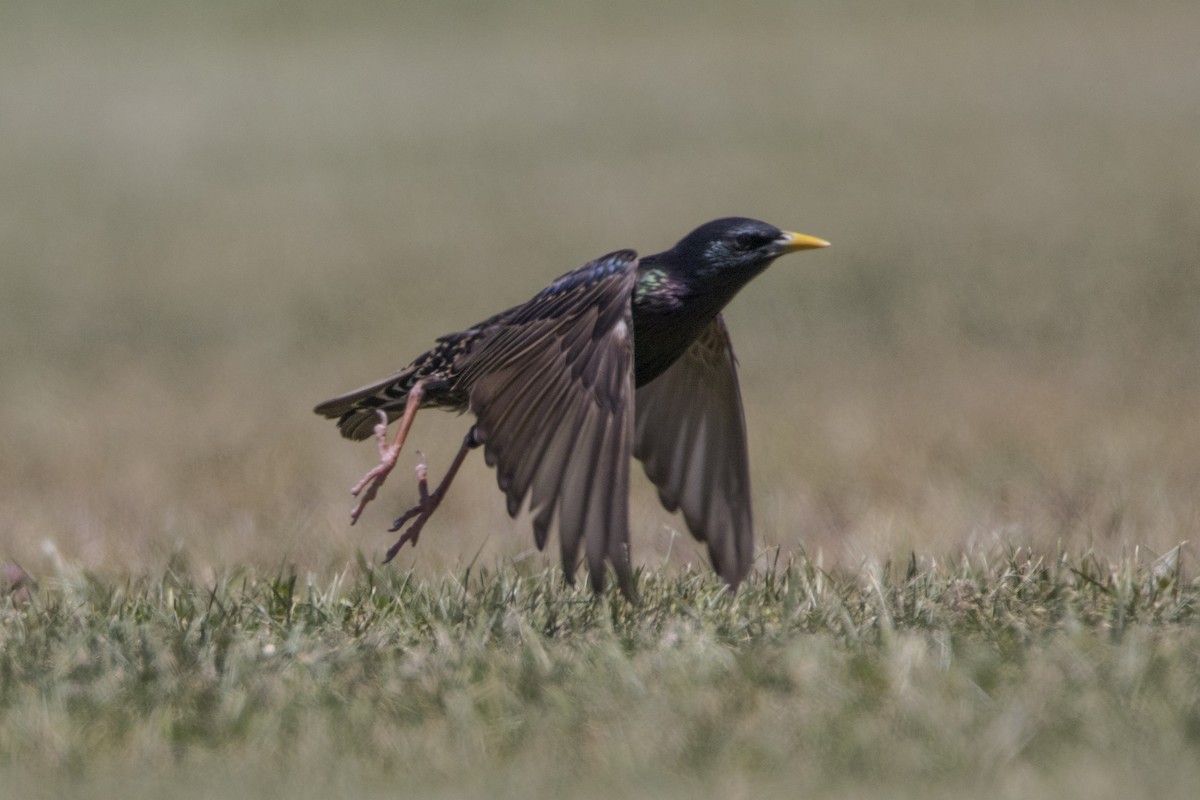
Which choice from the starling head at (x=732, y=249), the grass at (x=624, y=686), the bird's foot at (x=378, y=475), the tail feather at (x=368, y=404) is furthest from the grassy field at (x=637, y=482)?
the starling head at (x=732, y=249)

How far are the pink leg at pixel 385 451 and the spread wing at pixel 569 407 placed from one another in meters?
0.32

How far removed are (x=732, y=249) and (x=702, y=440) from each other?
778 mm

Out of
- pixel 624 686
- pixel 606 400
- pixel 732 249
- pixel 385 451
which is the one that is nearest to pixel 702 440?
pixel 732 249

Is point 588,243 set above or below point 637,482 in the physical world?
above

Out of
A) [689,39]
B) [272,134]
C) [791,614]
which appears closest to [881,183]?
[272,134]

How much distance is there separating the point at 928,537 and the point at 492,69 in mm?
17236

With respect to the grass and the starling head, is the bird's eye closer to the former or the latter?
the starling head

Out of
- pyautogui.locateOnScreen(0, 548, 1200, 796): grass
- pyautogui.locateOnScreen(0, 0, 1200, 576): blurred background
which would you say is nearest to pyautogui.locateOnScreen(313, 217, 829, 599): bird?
pyautogui.locateOnScreen(0, 548, 1200, 796): grass

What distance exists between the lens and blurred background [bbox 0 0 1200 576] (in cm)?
856

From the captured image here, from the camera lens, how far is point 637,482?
9805mm

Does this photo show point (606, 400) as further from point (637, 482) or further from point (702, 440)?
point (637, 482)

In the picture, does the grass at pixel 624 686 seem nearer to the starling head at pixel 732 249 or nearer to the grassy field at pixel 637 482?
the grassy field at pixel 637 482

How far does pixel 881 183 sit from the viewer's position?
17453 mm

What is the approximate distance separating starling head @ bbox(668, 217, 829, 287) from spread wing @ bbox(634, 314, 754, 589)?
1.42 feet
